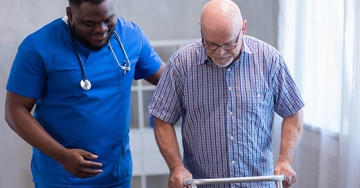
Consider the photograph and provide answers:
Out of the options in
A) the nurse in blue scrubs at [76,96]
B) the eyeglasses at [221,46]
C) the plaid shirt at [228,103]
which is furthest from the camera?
the nurse in blue scrubs at [76,96]

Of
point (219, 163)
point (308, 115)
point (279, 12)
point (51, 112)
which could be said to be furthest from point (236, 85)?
point (279, 12)

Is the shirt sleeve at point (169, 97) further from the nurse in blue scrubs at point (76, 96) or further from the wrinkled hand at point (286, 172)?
the wrinkled hand at point (286, 172)

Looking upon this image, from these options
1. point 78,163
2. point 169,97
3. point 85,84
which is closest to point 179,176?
point 169,97

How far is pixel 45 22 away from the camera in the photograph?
292cm

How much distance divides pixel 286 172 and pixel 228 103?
290 millimetres

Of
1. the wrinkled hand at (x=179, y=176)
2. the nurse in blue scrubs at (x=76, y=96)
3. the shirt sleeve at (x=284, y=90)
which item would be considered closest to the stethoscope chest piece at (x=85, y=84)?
the nurse in blue scrubs at (x=76, y=96)

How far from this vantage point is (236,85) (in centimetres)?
165

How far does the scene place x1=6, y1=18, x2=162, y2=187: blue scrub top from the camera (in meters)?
1.76

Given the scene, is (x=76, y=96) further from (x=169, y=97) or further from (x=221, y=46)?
(x=221, y=46)

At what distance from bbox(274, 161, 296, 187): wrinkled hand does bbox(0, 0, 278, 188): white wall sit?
4.86 ft

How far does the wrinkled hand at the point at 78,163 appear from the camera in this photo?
1.73m

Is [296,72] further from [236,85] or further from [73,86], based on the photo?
[73,86]

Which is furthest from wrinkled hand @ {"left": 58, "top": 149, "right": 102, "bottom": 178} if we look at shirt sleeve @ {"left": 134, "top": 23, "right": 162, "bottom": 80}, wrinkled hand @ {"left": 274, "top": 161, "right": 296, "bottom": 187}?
wrinkled hand @ {"left": 274, "top": 161, "right": 296, "bottom": 187}

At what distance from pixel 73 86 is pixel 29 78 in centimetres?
15
